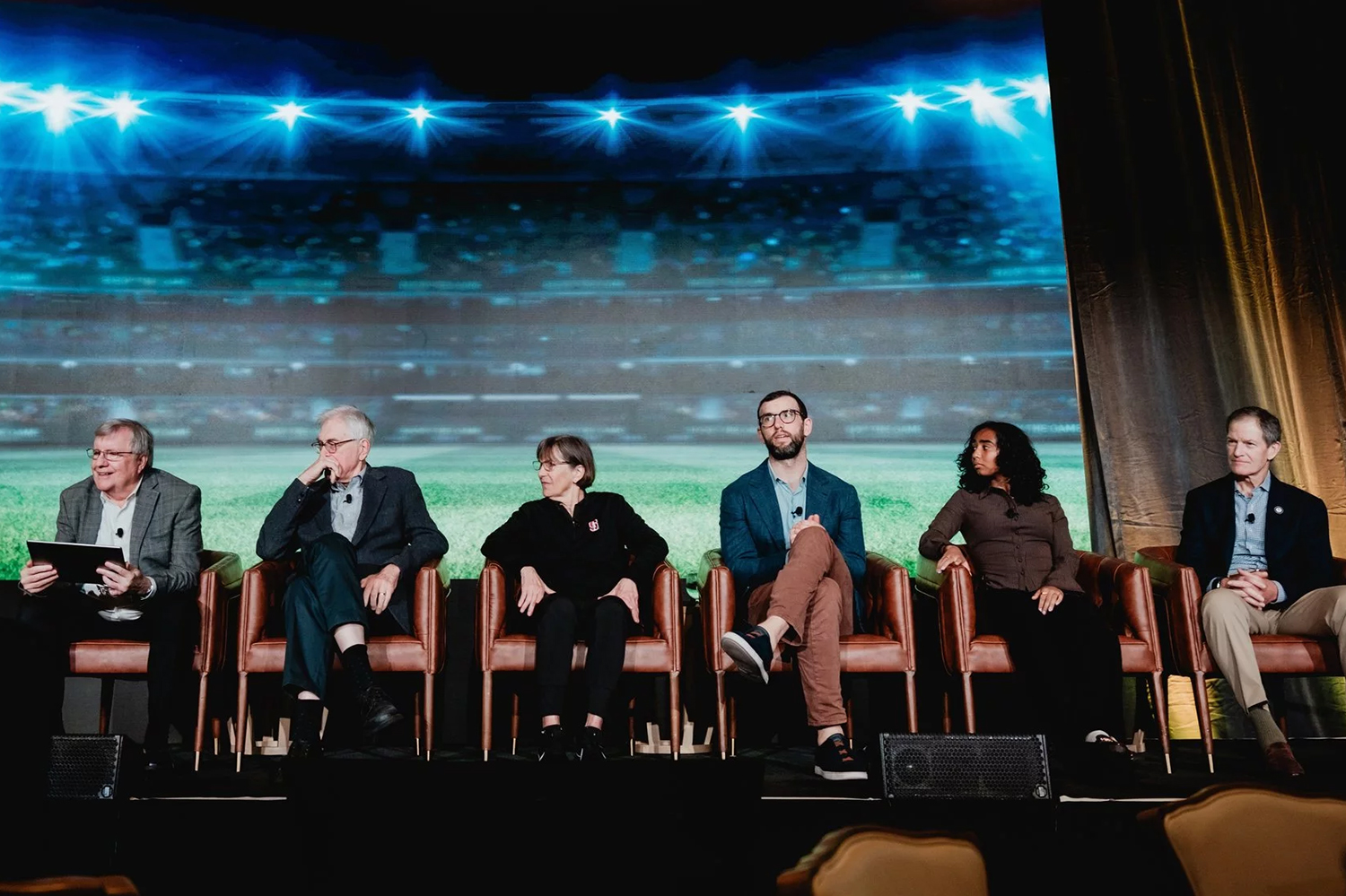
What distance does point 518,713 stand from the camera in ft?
12.1

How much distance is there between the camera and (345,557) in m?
3.14

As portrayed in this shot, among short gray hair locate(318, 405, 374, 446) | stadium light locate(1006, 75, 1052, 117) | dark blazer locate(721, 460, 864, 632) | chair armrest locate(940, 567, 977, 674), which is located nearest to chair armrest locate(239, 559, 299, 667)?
short gray hair locate(318, 405, 374, 446)

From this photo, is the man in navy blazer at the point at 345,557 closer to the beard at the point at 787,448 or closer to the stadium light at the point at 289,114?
the beard at the point at 787,448

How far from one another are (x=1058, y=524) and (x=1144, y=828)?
2.36m

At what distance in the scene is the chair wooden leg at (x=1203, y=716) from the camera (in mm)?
3049

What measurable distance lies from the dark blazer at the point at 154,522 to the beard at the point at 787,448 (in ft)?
6.44

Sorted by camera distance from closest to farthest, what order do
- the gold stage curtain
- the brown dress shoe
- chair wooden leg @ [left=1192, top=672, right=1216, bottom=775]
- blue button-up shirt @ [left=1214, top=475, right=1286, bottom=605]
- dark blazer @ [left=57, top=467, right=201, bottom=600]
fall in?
the brown dress shoe → chair wooden leg @ [left=1192, top=672, right=1216, bottom=775] → dark blazer @ [left=57, top=467, right=201, bottom=600] → blue button-up shirt @ [left=1214, top=475, right=1286, bottom=605] → the gold stage curtain

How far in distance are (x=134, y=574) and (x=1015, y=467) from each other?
2869 mm

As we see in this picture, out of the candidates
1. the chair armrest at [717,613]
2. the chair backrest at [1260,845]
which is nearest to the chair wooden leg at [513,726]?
the chair armrest at [717,613]

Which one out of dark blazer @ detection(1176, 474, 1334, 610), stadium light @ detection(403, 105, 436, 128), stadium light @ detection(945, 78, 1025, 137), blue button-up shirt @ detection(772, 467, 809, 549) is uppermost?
stadium light @ detection(403, 105, 436, 128)

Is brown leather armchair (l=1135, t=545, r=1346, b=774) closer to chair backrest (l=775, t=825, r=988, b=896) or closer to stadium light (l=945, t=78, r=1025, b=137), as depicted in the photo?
stadium light (l=945, t=78, r=1025, b=137)

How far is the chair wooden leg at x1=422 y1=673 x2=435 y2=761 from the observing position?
309 cm

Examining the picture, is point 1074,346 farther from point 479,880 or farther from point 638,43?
point 479,880

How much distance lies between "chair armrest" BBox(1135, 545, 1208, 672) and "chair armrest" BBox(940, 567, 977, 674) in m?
0.63
